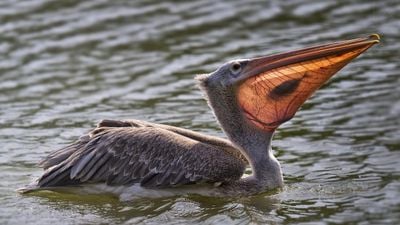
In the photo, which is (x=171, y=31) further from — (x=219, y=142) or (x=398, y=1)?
(x=219, y=142)

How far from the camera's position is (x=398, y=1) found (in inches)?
484

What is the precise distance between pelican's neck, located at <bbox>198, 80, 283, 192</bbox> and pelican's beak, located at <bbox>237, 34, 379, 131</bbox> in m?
0.06

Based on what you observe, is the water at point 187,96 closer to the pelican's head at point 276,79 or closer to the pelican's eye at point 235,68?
the pelican's head at point 276,79

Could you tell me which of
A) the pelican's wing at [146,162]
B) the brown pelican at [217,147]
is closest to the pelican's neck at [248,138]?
the brown pelican at [217,147]

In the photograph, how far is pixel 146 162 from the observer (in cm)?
740

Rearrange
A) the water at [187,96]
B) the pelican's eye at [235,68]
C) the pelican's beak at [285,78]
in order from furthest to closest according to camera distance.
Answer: the pelican's eye at [235,68]
the water at [187,96]
the pelican's beak at [285,78]

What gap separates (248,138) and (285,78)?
22.2 inches

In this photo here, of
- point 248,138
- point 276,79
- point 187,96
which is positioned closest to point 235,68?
point 276,79

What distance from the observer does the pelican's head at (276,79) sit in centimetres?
708

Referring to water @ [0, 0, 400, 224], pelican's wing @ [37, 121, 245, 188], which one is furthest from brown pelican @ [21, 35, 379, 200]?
water @ [0, 0, 400, 224]

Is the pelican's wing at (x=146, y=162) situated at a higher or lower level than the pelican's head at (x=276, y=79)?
lower

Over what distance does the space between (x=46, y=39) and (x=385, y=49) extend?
13.2 ft

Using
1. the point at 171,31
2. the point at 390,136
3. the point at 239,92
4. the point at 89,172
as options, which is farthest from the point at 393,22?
the point at 89,172

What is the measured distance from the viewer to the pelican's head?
7078 millimetres
